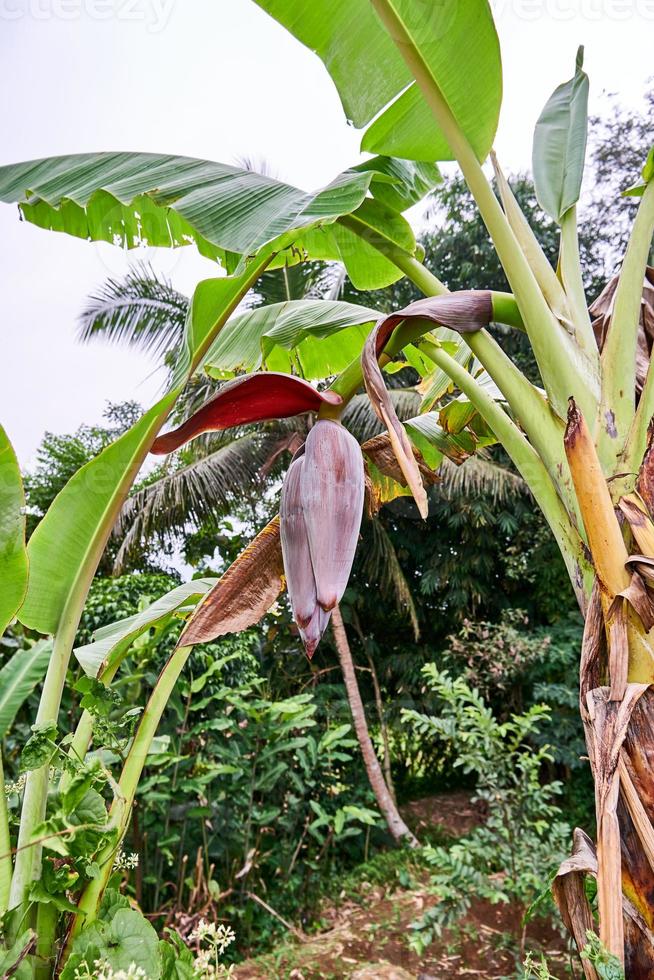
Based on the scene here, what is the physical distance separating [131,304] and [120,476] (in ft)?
13.3

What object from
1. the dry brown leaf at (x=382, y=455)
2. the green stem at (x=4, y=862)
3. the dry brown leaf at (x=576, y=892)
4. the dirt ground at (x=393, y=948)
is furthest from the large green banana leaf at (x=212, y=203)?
the dirt ground at (x=393, y=948)

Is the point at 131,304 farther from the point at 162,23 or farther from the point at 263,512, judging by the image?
the point at 162,23

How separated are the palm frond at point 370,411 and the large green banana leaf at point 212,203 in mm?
2871

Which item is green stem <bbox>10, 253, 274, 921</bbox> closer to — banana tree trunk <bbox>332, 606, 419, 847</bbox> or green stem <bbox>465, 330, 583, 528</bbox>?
green stem <bbox>465, 330, 583, 528</bbox>

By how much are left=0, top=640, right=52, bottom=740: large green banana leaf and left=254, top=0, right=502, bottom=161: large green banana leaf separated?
146 centimetres

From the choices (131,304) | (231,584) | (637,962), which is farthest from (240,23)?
(131,304)

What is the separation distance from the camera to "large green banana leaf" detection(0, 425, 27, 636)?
0.94 metres

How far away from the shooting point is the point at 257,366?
1448mm

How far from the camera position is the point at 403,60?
993 mm

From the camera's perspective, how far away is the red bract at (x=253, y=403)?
2.43 feet

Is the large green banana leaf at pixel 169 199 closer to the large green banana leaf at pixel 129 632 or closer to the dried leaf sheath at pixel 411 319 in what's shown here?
the dried leaf sheath at pixel 411 319

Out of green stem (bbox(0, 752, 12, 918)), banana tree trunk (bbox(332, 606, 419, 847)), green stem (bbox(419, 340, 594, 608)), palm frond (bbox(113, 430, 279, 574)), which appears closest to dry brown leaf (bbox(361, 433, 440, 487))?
green stem (bbox(419, 340, 594, 608))

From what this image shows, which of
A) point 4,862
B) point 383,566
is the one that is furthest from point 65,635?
point 383,566

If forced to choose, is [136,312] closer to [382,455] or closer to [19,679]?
[19,679]
